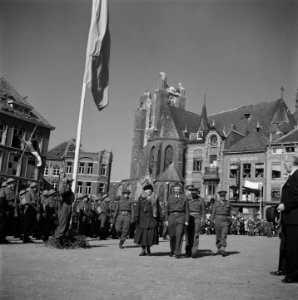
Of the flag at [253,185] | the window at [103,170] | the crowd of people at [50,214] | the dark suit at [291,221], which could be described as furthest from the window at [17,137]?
the dark suit at [291,221]

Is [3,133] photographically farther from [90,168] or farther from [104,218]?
[104,218]

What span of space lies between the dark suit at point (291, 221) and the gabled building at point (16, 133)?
33.2 metres

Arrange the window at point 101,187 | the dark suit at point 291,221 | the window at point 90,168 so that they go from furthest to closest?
1. the window at point 90,168
2. the window at point 101,187
3. the dark suit at point 291,221

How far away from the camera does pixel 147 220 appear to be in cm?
999

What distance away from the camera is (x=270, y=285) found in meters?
5.59

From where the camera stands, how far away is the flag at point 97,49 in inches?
436

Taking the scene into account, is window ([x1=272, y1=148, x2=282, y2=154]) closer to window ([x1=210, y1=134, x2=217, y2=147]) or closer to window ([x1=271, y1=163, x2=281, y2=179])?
window ([x1=271, y1=163, x2=281, y2=179])

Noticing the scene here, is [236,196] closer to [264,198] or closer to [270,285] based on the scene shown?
[264,198]

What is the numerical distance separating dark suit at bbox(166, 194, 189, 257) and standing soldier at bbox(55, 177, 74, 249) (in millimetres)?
2794

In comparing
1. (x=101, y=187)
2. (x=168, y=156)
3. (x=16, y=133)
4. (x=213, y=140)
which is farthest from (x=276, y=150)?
(x=16, y=133)

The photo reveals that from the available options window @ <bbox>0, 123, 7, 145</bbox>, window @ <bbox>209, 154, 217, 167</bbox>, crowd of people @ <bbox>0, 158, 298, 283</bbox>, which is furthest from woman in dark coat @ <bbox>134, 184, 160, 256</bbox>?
window @ <bbox>209, 154, 217, 167</bbox>

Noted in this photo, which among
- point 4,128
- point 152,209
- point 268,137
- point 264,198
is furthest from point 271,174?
point 152,209

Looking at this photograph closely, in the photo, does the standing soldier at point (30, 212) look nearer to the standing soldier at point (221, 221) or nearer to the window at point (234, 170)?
the standing soldier at point (221, 221)

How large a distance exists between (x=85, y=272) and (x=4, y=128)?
3474 cm
